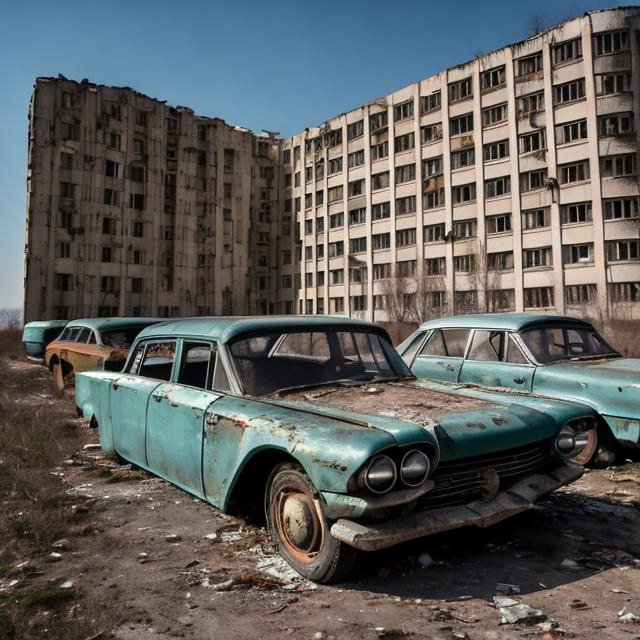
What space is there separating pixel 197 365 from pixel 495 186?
35801 mm

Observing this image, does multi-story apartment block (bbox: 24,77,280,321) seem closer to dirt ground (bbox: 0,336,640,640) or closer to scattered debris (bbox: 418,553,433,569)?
dirt ground (bbox: 0,336,640,640)

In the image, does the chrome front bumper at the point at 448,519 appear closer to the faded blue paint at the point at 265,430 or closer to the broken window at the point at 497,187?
the faded blue paint at the point at 265,430

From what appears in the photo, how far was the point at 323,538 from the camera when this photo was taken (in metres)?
3.04

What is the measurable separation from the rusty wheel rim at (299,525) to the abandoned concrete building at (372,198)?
106ft

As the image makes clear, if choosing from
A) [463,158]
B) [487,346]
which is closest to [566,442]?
[487,346]


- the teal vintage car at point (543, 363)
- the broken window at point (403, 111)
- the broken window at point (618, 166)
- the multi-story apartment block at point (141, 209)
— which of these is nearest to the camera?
the teal vintage car at point (543, 363)

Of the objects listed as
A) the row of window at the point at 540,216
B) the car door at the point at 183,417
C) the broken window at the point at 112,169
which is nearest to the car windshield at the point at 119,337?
the car door at the point at 183,417

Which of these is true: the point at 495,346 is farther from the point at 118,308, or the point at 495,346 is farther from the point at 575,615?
the point at 118,308

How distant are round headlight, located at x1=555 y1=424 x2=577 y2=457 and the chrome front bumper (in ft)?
0.52

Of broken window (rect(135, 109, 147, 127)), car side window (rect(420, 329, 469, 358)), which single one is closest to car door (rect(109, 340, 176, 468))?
car side window (rect(420, 329, 469, 358))

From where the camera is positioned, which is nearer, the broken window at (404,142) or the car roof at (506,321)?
the car roof at (506,321)

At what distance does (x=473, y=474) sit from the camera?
322 centimetres

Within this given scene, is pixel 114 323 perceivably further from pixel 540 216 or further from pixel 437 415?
pixel 540 216

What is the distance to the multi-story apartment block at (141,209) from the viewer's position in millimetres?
39156
